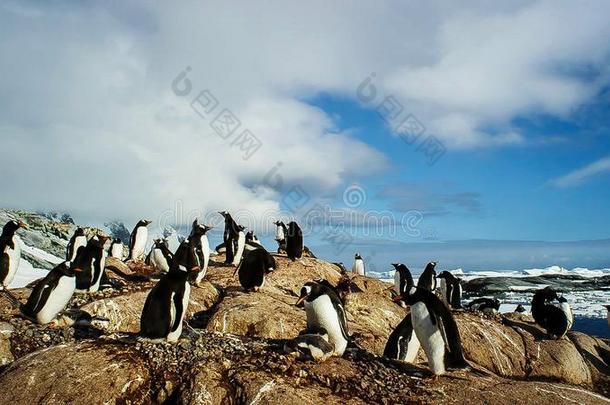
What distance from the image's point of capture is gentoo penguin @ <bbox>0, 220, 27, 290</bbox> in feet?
41.1

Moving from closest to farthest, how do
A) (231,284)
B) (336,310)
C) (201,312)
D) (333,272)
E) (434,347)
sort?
(434,347), (336,310), (201,312), (231,284), (333,272)

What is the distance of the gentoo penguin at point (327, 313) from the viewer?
7828 mm

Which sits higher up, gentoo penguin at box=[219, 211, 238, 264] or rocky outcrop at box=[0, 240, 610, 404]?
gentoo penguin at box=[219, 211, 238, 264]

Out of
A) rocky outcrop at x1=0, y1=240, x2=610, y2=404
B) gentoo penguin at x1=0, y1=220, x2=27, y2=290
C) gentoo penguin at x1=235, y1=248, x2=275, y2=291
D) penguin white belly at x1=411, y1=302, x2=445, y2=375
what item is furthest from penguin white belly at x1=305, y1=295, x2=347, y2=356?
gentoo penguin at x1=0, y1=220, x2=27, y2=290

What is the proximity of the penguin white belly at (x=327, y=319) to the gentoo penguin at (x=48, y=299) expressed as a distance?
16.1ft

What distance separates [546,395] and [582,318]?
42.8m

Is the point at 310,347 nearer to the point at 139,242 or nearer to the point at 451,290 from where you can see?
the point at 451,290

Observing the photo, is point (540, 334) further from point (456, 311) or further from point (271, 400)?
point (271, 400)

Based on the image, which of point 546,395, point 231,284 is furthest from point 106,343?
point 231,284

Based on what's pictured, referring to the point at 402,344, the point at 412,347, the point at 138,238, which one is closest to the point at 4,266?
the point at 138,238

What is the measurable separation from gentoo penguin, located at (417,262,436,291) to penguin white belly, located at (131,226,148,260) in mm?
11866

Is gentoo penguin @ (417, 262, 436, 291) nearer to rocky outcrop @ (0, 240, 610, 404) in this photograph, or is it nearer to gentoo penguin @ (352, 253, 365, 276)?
rocky outcrop @ (0, 240, 610, 404)

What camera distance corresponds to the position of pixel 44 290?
9.34m

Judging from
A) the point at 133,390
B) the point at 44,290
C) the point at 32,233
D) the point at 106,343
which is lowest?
the point at 133,390
